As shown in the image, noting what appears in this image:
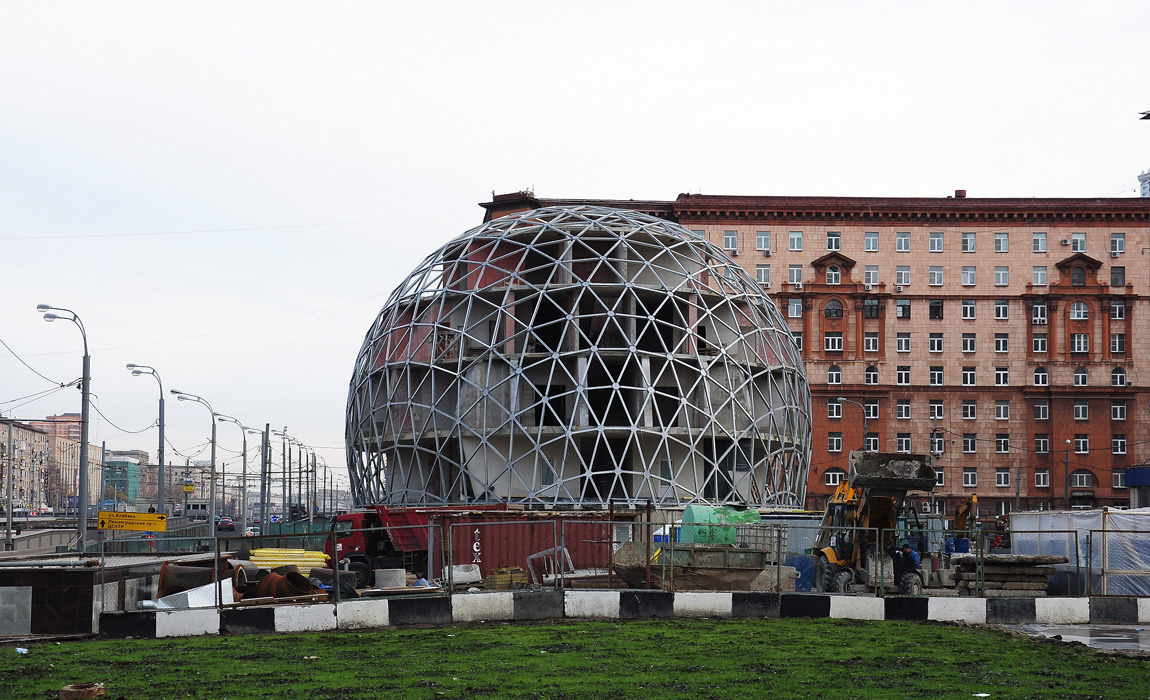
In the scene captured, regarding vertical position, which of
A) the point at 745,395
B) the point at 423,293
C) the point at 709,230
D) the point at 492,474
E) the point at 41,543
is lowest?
the point at 41,543

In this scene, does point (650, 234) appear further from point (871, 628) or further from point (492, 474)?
point (871, 628)

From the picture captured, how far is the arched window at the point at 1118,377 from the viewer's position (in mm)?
81875

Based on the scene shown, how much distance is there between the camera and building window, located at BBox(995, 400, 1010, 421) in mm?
82375

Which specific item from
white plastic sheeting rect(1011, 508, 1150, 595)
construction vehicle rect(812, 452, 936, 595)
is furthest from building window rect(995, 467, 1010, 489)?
construction vehicle rect(812, 452, 936, 595)

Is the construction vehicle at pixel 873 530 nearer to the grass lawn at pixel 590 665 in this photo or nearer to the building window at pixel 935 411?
the grass lawn at pixel 590 665

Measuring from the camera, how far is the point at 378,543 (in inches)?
1519

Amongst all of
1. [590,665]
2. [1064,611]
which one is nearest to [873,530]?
[1064,611]

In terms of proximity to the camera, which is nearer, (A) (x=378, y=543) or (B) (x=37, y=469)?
(A) (x=378, y=543)

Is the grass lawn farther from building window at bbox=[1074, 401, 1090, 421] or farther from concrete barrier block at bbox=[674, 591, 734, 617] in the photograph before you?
building window at bbox=[1074, 401, 1090, 421]

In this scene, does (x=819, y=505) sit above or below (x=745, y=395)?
below

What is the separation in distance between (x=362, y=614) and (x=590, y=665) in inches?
247

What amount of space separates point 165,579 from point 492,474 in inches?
945

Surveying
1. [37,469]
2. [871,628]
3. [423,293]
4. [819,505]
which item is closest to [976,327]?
[819,505]

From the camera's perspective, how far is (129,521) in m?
29.6
